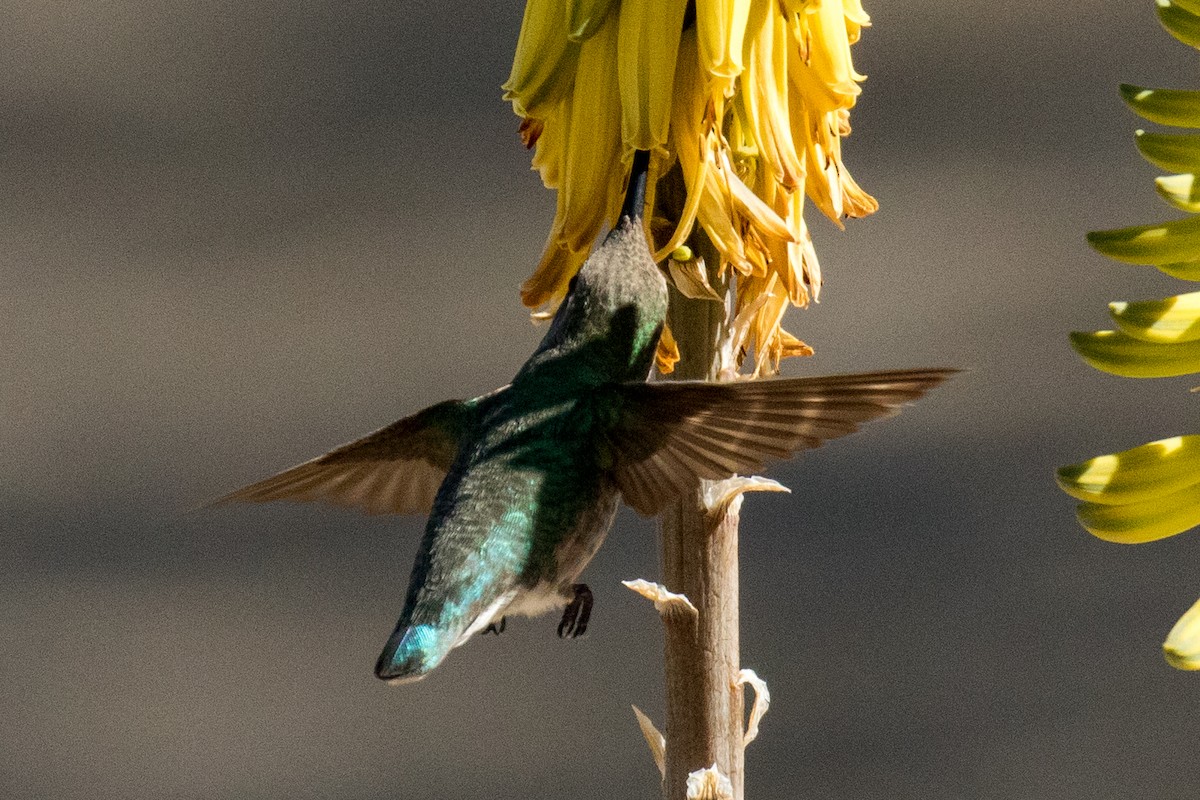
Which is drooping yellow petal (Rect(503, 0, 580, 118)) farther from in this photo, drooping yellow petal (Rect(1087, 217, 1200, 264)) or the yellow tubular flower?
drooping yellow petal (Rect(1087, 217, 1200, 264))

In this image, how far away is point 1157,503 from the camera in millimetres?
512

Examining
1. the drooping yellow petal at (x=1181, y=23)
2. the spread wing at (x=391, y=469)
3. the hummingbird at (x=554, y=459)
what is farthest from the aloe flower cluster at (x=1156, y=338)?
the spread wing at (x=391, y=469)

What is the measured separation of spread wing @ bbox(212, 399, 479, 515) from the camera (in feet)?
2.62

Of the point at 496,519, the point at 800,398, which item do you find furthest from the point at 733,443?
the point at 496,519

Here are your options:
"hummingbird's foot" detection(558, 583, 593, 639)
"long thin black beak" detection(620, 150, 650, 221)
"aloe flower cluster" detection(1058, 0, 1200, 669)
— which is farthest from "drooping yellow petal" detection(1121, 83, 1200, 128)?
"hummingbird's foot" detection(558, 583, 593, 639)

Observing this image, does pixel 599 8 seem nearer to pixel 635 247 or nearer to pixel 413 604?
pixel 635 247

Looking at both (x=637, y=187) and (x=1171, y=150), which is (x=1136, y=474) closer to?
(x=1171, y=150)

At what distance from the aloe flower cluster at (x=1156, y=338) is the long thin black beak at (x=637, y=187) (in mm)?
217

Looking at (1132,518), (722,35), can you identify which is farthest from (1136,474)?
(722,35)

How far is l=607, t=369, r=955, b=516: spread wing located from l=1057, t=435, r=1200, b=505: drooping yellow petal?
0.21 feet

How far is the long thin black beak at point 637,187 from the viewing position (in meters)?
0.65

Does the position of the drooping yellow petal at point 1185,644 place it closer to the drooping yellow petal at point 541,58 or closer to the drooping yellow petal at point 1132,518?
the drooping yellow petal at point 1132,518

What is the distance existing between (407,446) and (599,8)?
0.99 feet

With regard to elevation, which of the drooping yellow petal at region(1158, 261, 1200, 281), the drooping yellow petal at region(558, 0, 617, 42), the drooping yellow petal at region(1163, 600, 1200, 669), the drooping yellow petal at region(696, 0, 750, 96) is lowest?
the drooping yellow petal at region(1163, 600, 1200, 669)
